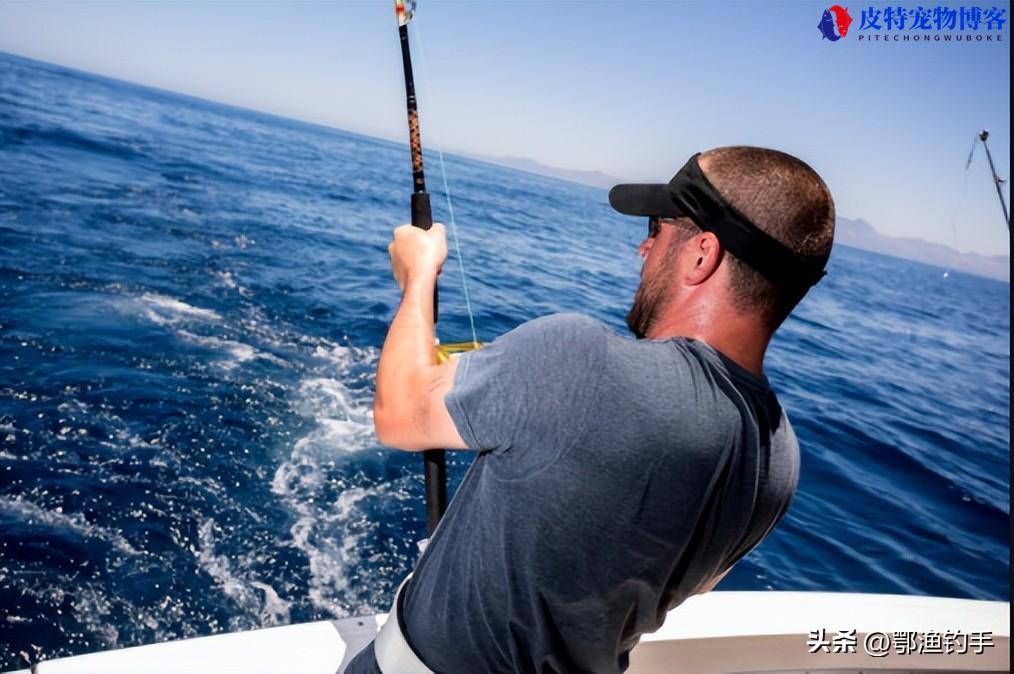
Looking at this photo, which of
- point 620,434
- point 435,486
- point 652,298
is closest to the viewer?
point 620,434

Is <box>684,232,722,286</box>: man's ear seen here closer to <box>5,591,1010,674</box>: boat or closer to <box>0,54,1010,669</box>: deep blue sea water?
<box>5,591,1010,674</box>: boat

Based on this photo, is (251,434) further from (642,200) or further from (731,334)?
(731,334)

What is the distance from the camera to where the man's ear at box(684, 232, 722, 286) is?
0.94m

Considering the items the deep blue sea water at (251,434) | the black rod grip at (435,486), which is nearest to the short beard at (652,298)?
the black rod grip at (435,486)

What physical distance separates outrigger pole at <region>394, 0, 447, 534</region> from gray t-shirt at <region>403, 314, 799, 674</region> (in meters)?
0.47

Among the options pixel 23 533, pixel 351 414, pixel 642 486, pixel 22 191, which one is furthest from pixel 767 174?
pixel 22 191

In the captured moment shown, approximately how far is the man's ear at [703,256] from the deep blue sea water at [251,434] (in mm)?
3103

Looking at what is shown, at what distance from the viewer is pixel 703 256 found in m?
0.96

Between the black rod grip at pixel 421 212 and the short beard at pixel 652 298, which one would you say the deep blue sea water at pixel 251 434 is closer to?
the black rod grip at pixel 421 212

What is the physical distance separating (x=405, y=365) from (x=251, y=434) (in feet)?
13.4

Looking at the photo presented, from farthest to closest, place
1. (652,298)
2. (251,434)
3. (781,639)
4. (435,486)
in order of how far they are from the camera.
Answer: (251,434) < (781,639) < (435,486) < (652,298)

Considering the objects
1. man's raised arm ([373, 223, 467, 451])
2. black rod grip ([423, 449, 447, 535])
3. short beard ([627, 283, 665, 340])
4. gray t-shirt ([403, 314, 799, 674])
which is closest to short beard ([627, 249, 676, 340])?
short beard ([627, 283, 665, 340])

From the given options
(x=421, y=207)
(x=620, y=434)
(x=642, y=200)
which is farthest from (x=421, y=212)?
(x=620, y=434)

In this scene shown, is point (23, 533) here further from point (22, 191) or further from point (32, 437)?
point (22, 191)
